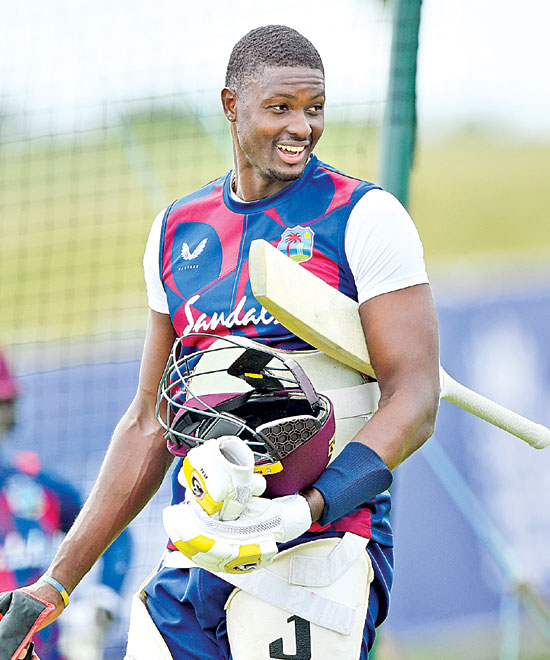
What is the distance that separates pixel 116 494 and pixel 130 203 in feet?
29.3

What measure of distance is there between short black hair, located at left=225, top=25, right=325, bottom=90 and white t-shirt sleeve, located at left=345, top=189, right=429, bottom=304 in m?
0.34

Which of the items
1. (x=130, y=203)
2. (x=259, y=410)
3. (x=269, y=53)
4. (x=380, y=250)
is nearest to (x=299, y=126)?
(x=269, y=53)

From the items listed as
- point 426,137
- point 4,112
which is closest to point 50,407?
point 4,112

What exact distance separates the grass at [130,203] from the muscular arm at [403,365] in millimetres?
2141

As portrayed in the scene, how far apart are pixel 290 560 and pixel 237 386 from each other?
353 mm

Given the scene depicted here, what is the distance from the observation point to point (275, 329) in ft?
7.84

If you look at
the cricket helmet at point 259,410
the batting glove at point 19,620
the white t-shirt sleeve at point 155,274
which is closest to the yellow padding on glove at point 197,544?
the cricket helmet at point 259,410

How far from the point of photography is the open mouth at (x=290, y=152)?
2.47 metres

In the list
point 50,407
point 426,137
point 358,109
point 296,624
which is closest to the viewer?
point 296,624

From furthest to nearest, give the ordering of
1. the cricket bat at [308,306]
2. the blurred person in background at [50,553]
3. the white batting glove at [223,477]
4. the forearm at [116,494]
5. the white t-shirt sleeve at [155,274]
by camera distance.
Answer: the blurred person in background at [50,553]
the white t-shirt sleeve at [155,274]
the forearm at [116,494]
the cricket bat at [308,306]
the white batting glove at [223,477]

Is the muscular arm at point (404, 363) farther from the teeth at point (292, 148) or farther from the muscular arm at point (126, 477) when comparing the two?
the muscular arm at point (126, 477)

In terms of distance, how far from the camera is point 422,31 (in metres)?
3.52

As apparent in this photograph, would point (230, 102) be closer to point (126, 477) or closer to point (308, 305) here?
point (308, 305)

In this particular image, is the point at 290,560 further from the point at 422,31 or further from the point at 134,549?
the point at 134,549
